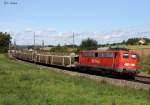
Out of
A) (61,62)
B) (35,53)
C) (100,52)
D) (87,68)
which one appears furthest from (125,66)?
(35,53)

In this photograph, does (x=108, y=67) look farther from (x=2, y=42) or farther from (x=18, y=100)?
(x=2, y=42)

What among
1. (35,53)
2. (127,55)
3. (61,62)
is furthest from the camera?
(35,53)

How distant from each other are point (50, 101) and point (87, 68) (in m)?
30.4

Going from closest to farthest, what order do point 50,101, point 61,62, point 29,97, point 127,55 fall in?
point 50,101 < point 29,97 < point 127,55 < point 61,62

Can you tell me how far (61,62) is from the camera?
6241 centimetres

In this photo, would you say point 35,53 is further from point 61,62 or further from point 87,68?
point 87,68

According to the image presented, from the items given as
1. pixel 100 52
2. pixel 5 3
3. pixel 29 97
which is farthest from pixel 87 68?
pixel 29 97

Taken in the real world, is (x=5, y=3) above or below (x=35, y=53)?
above

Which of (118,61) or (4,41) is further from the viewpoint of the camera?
(4,41)

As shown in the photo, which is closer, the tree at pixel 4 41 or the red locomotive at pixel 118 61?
the red locomotive at pixel 118 61

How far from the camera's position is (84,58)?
156 feet

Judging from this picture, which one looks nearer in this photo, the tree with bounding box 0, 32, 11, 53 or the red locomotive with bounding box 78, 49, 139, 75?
the red locomotive with bounding box 78, 49, 139, 75

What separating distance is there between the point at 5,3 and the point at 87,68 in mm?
15132

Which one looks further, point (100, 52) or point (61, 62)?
point (61, 62)
